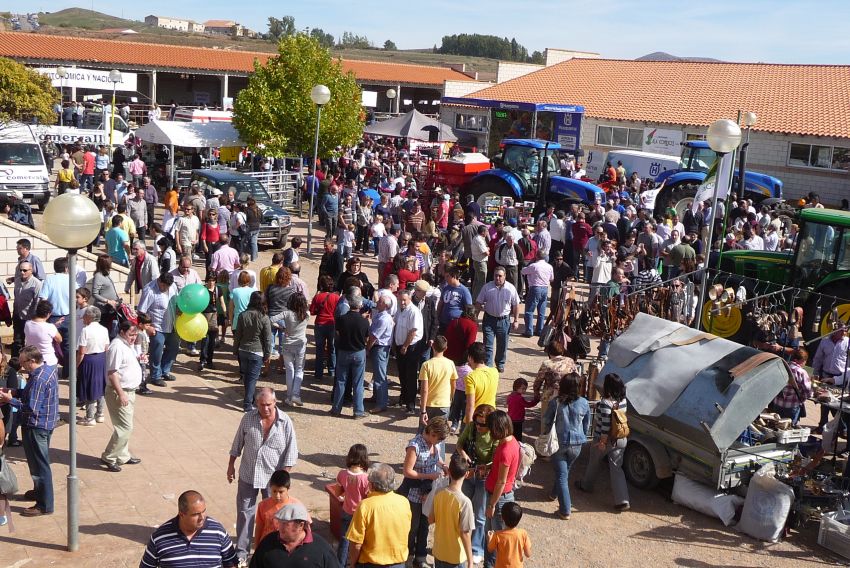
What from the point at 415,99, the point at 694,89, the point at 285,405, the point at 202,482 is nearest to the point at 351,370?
the point at 285,405

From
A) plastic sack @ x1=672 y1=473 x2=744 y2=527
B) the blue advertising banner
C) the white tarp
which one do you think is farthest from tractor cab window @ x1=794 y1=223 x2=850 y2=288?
the blue advertising banner

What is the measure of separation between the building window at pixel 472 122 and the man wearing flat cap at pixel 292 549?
35271mm

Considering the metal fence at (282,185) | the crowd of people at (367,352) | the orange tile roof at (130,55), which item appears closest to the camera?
the crowd of people at (367,352)

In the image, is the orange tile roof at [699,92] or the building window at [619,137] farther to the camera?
the building window at [619,137]

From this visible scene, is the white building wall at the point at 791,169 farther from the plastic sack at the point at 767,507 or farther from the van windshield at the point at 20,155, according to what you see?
the plastic sack at the point at 767,507

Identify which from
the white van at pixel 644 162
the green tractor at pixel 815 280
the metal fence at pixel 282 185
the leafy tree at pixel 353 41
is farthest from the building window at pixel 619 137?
the leafy tree at pixel 353 41

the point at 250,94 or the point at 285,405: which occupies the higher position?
the point at 250,94

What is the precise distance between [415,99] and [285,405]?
47.6m

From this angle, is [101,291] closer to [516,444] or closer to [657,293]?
[516,444]

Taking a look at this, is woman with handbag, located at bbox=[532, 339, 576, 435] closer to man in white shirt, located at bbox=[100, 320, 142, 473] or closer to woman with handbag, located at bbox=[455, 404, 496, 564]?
woman with handbag, located at bbox=[455, 404, 496, 564]

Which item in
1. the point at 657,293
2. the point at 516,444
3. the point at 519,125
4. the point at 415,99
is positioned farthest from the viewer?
the point at 415,99

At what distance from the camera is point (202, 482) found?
8508mm

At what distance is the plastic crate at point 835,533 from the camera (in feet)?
25.7

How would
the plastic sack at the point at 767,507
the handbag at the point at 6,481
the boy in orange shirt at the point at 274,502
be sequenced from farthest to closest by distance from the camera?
the plastic sack at the point at 767,507 < the handbag at the point at 6,481 < the boy in orange shirt at the point at 274,502
